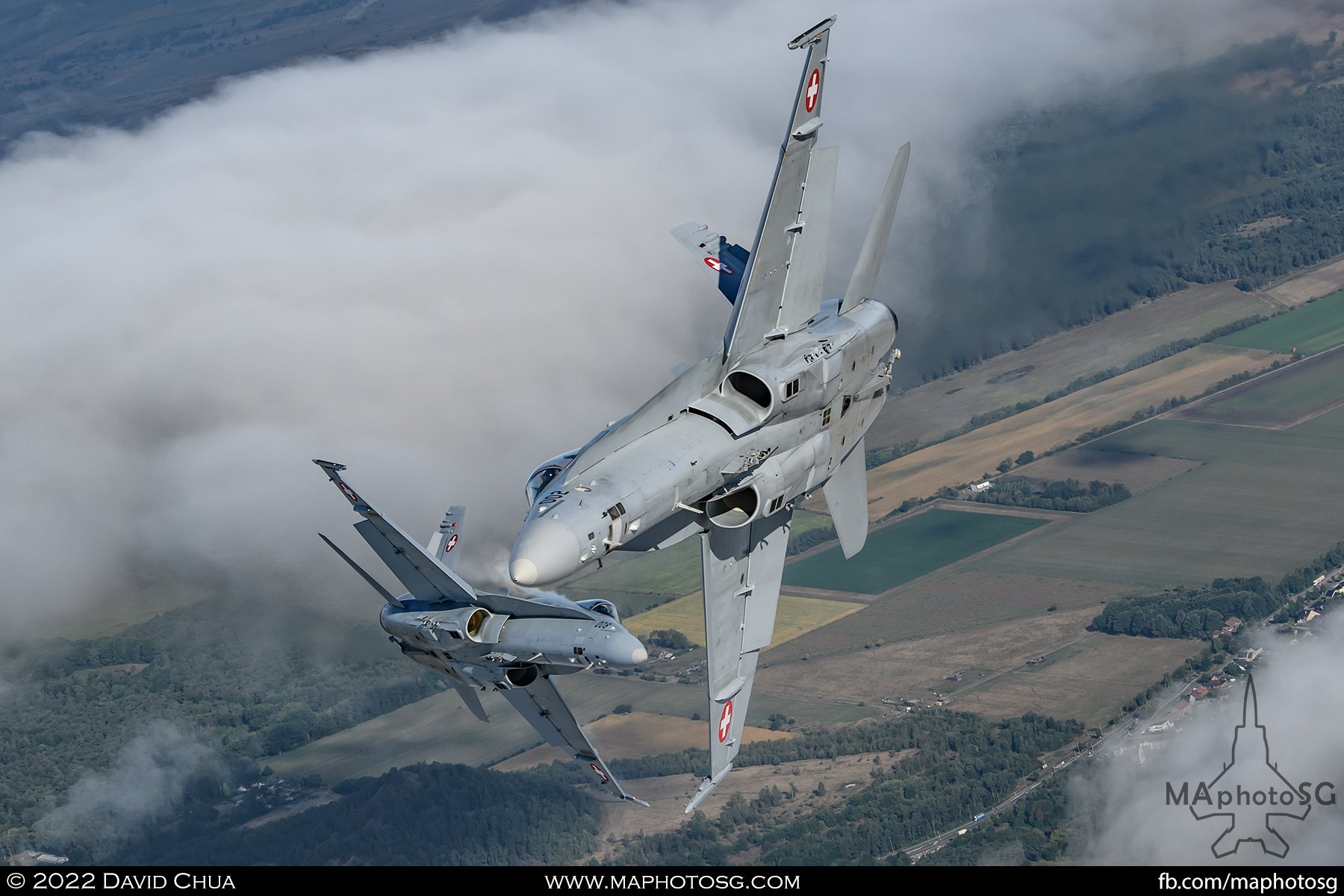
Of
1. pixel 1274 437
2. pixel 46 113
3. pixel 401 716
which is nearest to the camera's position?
pixel 401 716

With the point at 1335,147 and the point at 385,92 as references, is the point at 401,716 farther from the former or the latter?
the point at 1335,147

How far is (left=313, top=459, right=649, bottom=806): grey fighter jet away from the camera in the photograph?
2558cm

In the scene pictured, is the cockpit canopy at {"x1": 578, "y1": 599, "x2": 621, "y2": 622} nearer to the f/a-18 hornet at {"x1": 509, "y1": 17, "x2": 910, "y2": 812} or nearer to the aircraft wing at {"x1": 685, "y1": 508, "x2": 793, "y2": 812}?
the f/a-18 hornet at {"x1": 509, "y1": 17, "x2": 910, "y2": 812}

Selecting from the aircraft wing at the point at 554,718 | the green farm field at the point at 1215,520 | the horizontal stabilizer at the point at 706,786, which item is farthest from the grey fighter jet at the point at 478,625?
the green farm field at the point at 1215,520

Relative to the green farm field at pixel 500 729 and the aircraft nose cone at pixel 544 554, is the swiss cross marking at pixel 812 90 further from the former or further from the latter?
the green farm field at pixel 500 729

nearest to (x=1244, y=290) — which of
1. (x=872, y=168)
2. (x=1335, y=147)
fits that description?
(x=1335, y=147)

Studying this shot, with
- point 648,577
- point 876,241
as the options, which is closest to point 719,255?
point 876,241

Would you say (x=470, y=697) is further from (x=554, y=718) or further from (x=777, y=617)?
(x=777, y=617)

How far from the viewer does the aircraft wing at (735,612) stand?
28.3m

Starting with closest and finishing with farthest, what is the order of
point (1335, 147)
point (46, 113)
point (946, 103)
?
1. point (946, 103)
2. point (1335, 147)
3. point (46, 113)

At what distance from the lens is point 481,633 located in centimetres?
2709

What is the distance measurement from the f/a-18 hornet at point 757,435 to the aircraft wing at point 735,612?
0.03m

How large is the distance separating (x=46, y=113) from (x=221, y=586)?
407ft

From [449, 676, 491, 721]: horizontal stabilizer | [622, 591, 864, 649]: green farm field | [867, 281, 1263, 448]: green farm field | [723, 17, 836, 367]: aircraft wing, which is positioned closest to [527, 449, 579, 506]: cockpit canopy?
[723, 17, 836, 367]: aircraft wing
